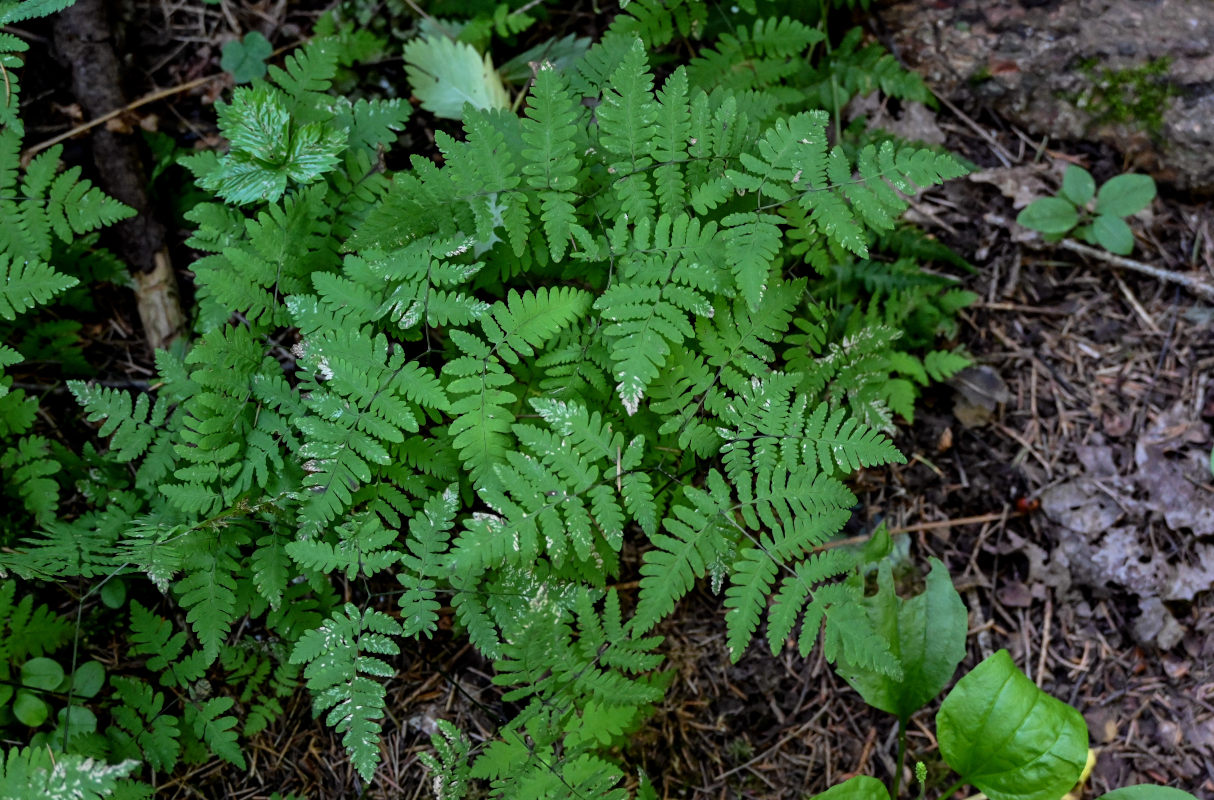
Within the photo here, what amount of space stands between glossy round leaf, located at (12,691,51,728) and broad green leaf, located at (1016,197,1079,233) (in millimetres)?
4508

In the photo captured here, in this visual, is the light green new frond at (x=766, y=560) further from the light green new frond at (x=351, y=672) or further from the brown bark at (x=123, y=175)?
the brown bark at (x=123, y=175)

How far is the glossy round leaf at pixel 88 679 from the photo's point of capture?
3.10m

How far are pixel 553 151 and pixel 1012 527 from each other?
2.63 m

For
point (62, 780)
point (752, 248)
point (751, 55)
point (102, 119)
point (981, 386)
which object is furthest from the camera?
point (981, 386)

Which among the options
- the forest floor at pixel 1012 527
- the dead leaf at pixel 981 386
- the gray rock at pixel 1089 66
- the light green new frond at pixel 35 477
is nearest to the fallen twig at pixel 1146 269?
the forest floor at pixel 1012 527

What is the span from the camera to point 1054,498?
374 centimetres

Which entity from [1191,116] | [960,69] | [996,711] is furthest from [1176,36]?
[996,711]

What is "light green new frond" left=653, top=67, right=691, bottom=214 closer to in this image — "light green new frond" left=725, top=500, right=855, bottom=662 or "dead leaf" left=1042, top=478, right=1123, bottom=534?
"light green new frond" left=725, top=500, right=855, bottom=662

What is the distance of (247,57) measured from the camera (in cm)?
377

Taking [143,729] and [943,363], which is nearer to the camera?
[143,729]

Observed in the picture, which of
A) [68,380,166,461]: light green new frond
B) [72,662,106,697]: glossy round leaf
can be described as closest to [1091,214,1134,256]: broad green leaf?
[68,380,166,461]: light green new frond

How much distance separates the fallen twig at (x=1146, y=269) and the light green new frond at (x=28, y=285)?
4.26 meters

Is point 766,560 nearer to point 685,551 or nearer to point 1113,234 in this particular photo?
point 685,551

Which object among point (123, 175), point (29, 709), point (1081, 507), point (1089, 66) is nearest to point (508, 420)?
point (29, 709)
